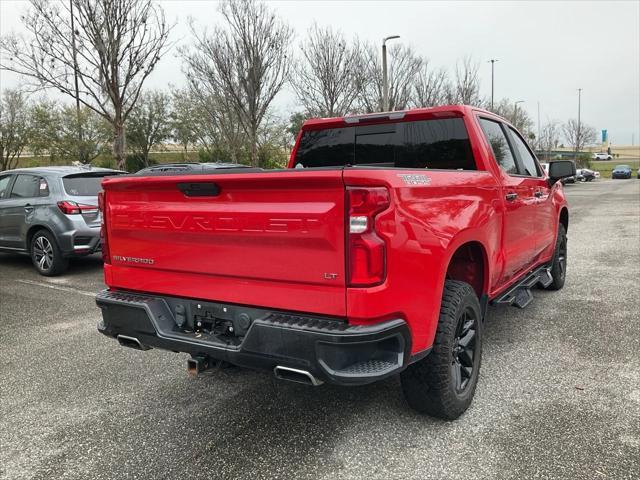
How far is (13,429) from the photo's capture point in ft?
10.2

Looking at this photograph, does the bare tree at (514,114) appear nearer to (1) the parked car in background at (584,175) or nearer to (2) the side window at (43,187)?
(1) the parked car in background at (584,175)

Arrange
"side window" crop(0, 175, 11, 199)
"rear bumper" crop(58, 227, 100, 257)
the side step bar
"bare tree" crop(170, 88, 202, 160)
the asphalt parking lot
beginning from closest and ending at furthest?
the asphalt parking lot
the side step bar
"rear bumper" crop(58, 227, 100, 257)
"side window" crop(0, 175, 11, 199)
"bare tree" crop(170, 88, 202, 160)

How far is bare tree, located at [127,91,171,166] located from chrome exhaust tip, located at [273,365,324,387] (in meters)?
32.1

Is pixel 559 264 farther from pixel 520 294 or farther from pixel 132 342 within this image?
pixel 132 342

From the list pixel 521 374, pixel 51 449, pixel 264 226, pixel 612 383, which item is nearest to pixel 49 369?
pixel 51 449

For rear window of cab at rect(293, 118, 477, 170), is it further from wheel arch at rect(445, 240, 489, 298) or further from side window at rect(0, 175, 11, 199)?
side window at rect(0, 175, 11, 199)

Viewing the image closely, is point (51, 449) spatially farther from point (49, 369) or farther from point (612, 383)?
point (612, 383)

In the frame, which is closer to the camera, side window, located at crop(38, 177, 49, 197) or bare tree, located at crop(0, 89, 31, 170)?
side window, located at crop(38, 177, 49, 197)

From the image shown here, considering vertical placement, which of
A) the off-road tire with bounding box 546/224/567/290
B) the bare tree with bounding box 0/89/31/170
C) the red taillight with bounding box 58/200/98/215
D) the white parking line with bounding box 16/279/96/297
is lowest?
the white parking line with bounding box 16/279/96/297

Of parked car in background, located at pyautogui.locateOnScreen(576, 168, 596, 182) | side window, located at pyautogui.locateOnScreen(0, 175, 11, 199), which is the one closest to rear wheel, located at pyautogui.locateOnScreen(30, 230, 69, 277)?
side window, located at pyautogui.locateOnScreen(0, 175, 11, 199)

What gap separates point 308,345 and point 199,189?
Answer: 3.30 ft

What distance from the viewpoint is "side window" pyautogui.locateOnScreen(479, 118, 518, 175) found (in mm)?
3877

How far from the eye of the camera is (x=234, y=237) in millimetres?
2607

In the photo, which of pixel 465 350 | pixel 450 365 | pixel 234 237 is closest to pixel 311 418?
pixel 450 365
